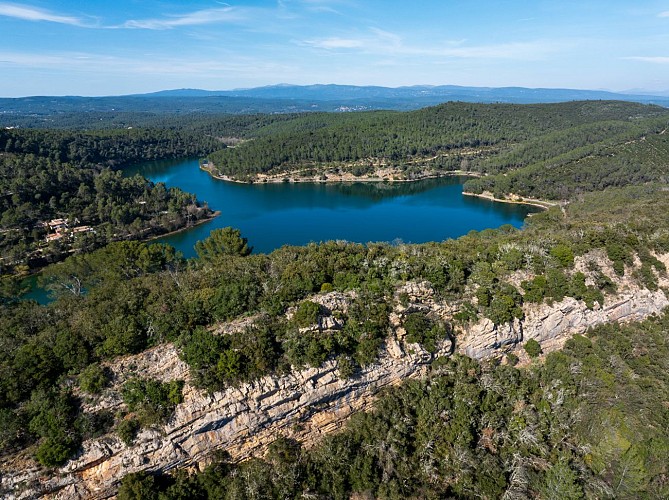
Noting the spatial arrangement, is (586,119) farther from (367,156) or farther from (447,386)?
(447,386)

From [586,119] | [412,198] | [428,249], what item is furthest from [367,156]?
[428,249]

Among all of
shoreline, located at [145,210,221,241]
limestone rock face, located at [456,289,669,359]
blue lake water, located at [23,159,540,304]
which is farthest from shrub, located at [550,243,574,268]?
shoreline, located at [145,210,221,241]

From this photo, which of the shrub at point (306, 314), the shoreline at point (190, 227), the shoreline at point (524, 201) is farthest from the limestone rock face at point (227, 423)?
the shoreline at point (524, 201)

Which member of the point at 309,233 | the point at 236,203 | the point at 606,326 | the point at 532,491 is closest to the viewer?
the point at 532,491

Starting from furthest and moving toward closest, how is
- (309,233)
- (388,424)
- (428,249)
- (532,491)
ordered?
(309,233), (428,249), (388,424), (532,491)

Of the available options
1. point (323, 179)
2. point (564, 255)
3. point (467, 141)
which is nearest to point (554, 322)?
point (564, 255)

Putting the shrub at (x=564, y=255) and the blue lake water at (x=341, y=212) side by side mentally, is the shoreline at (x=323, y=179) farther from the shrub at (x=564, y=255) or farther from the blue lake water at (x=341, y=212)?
the shrub at (x=564, y=255)
